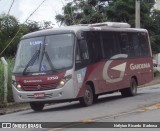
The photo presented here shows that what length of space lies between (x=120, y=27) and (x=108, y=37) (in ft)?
5.30

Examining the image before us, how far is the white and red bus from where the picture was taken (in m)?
16.8

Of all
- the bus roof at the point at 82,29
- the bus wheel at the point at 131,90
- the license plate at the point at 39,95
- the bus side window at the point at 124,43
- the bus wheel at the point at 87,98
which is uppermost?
the bus roof at the point at 82,29

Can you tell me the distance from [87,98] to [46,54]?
2158 millimetres

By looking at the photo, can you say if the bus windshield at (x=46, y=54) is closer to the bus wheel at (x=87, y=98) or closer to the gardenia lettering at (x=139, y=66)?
the bus wheel at (x=87, y=98)

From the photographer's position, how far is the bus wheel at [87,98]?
57.7 feet

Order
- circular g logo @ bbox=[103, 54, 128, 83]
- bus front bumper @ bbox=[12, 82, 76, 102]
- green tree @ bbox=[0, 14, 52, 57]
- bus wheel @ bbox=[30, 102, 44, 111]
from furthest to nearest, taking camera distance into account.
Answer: green tree @ bbox=[0, 14, 52, 57] < circular g logo @ bbox=[103, 54, 128, 83] < bus wheel @ bbox=[30, 102, 44, 111] < bus front bumper @ bbox=[12, 82, 76, 102]

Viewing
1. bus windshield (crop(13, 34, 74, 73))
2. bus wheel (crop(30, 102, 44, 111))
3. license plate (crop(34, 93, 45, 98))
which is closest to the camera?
license plate (crop(34, 93, 45, 98))

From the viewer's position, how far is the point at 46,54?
56.5 feet

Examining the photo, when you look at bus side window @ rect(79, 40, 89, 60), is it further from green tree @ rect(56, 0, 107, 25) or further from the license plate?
green tree @ rect(56, 0, 107, 25)

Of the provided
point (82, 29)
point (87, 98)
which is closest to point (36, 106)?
point (87, 98)

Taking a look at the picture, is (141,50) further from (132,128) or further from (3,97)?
(132,128)

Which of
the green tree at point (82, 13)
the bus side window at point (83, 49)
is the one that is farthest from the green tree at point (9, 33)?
the bus side window at point (83, 49)

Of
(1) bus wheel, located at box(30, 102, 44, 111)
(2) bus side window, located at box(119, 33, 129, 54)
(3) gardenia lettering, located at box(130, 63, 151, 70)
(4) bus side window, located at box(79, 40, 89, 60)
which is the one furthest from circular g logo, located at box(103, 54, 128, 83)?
(1) bus wheel, located at box(30, 102, 44, 111)

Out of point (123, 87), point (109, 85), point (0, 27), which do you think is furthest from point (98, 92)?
point (0, 27)
